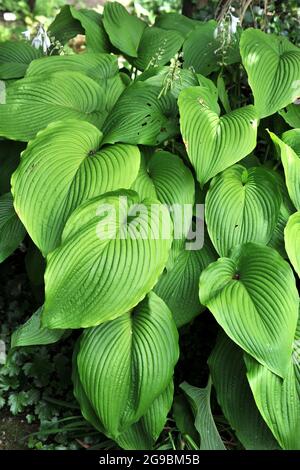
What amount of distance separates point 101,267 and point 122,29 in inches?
51.7

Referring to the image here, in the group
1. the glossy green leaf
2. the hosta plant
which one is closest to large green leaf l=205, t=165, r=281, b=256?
the hosta plant

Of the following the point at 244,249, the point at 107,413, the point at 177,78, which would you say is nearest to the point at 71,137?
the point at 177,78

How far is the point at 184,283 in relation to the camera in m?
1.89

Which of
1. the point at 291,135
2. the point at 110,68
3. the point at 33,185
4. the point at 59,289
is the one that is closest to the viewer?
the point at 59,289

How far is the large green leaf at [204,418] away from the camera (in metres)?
1.86

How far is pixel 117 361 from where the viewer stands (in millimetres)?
1721

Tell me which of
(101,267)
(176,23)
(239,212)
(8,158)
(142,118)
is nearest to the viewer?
(101,267)

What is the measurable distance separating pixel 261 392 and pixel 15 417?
92 centimetres

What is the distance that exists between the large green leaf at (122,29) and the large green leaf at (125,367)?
1246 millimetres

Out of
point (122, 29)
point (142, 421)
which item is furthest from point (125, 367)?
point (122, 29)

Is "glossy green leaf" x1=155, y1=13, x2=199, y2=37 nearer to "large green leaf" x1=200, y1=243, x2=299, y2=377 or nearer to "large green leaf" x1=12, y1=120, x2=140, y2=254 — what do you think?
"large green leaf" x1=12, y1=120, x2=140, y2=254

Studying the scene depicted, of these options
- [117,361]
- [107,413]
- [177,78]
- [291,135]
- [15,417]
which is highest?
[177,78]

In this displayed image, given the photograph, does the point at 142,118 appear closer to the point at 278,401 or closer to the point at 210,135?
the point at 210,135
